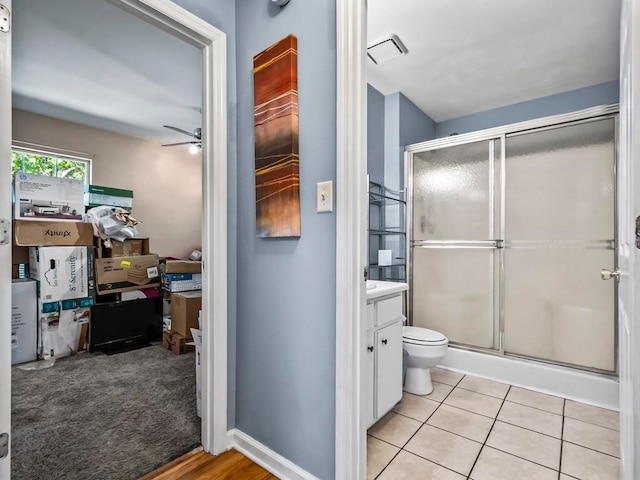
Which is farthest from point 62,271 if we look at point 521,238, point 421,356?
point 521,238

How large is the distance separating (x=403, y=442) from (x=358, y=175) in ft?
4.86

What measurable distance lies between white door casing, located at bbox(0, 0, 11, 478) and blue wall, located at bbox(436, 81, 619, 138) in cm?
358

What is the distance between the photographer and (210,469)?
4.85 ft

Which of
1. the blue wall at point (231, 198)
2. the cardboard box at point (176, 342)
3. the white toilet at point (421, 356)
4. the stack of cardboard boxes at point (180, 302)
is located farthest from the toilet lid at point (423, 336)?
the cardboard box at point (176, 342)

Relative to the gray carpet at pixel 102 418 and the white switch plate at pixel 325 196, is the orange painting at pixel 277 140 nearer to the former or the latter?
the white switch plate at pixel 325 196

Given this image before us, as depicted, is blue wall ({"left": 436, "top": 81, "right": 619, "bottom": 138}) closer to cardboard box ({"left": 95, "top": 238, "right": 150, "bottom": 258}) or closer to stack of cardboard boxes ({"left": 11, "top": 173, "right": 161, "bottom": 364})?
cardboard box ({"left": 95, "top": 238, "right": 150, "bottom": 258})

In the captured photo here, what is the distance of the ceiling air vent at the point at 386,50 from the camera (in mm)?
2225

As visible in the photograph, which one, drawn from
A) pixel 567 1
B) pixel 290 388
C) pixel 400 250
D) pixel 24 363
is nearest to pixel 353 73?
pixel 290 388

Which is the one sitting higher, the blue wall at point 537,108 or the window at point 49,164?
the blue wall at point 537,108

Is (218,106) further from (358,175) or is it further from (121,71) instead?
(121,71)

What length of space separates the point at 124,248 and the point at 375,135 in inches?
116

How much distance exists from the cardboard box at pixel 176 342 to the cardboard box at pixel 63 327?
768 mm

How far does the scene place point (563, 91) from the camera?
292 cm

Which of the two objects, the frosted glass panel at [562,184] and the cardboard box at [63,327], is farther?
the cardboard box at [63,327]
